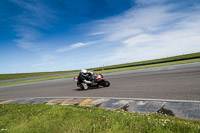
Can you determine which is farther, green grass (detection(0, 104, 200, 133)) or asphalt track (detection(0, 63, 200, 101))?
asphalt track (detection(0, 63, 200, 101))

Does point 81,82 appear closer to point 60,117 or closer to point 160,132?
point 60,117

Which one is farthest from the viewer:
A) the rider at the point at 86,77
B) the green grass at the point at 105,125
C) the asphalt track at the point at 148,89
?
the rider at the point at 86,77

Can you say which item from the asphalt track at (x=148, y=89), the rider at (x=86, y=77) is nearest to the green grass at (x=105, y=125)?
the asphalt track at (x=148, y=89)

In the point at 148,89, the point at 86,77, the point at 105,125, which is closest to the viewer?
the point at 105,125

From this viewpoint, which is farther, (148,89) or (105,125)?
(148,89)

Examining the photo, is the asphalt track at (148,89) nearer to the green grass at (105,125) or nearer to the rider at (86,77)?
the rider at (86,77)

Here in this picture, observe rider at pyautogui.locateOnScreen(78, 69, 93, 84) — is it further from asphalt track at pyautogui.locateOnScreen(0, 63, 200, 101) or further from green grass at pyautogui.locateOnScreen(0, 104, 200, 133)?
green grass at pyautogui.locateOnScreen(0, 104, 200, 133)

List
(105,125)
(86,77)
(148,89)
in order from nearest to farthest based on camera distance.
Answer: (105,125) < (148,89) < (86,77)

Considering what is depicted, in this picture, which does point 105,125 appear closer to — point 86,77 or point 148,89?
point 148,89

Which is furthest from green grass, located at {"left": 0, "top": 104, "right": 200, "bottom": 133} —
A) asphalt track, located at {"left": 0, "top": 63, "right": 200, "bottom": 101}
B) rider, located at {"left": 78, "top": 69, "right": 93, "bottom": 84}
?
rider, located at {"left": 78, "top": 69, "right": 93, "bottom": 84}

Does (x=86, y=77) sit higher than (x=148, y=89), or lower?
higher

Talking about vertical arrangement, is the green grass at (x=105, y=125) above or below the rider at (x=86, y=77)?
below

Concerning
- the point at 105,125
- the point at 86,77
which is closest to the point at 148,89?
the point at 86,77

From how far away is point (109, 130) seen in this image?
3.02 m
